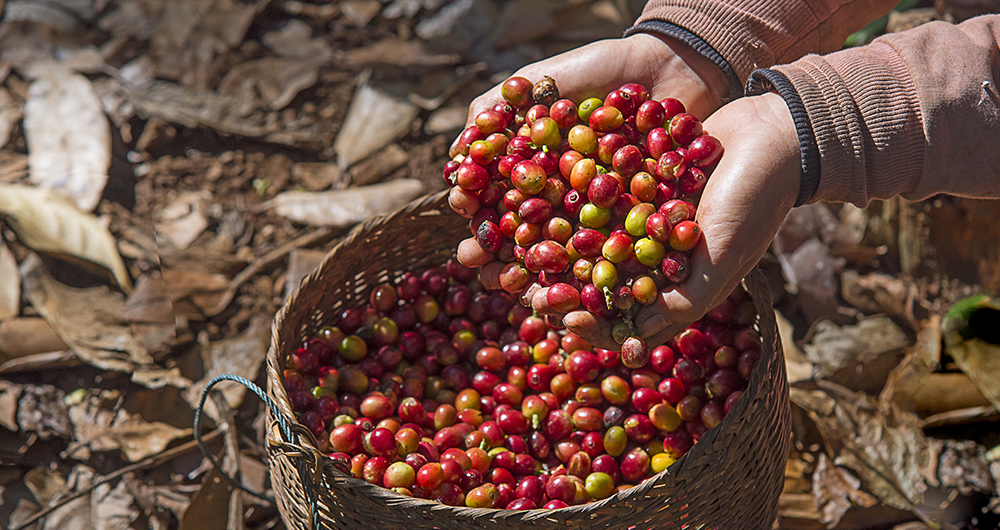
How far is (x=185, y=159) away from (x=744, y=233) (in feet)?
10.9

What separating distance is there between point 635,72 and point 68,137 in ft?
10.4

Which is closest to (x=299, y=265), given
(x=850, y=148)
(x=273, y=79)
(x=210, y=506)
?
(x=210, y=506)

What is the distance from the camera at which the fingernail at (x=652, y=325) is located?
79.1 inches

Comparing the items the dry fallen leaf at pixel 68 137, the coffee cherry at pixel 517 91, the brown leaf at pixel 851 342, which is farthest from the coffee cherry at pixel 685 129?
the dry fallen leaf at pixel 68 137

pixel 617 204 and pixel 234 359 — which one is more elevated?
pixel 617 204

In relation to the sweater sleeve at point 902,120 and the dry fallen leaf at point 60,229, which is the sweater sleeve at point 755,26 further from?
the dry fallen leaf at point 60,229

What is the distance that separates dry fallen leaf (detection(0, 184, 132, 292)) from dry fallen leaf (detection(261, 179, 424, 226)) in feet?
2.62

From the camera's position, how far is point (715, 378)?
2322 millimetres

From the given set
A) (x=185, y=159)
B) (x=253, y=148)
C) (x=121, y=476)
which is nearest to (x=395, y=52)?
(x=253, y=148)

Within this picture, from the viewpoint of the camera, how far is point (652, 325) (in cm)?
201

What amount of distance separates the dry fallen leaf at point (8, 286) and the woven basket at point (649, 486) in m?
1.63

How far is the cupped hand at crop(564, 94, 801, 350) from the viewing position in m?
1.94

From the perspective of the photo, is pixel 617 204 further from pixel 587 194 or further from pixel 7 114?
pixel 7 114

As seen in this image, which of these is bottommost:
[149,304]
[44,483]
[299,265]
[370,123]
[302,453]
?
[44,483]
